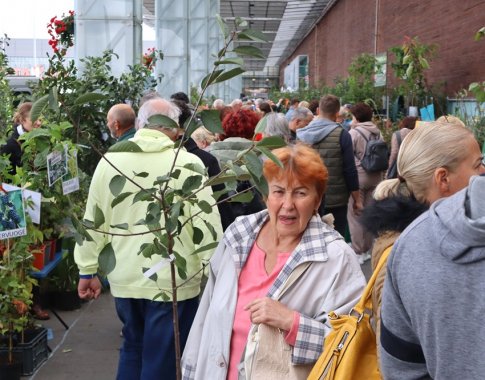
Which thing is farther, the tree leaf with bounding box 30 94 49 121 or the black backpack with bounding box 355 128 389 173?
the black backpack with bounding box 355 128 389 173

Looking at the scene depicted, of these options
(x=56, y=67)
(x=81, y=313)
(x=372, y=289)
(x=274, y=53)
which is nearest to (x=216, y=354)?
(x=372, y=289)

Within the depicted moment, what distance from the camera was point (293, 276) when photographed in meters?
2.70

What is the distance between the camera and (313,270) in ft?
8.86

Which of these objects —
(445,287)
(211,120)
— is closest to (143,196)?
(211,120)

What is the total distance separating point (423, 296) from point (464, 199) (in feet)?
0.71

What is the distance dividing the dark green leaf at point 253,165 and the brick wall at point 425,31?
42.6 feet

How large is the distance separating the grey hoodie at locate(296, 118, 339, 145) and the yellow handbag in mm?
5162

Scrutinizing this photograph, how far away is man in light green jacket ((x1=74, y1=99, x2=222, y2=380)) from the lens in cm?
382

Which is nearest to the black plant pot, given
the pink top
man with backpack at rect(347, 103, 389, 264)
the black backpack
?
the pink top

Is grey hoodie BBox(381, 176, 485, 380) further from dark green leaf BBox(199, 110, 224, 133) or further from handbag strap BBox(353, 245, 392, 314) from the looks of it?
dark green leaf BBox(199, 110, 224, 133)

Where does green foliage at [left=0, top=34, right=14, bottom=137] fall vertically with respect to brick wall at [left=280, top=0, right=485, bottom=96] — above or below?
below

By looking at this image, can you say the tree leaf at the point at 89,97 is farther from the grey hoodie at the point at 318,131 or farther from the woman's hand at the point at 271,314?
the grey hoodie at the point at 318,131

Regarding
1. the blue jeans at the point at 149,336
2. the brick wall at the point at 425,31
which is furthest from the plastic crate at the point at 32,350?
the brick wall at the point at 425,31

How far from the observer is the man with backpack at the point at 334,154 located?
7.29 m
